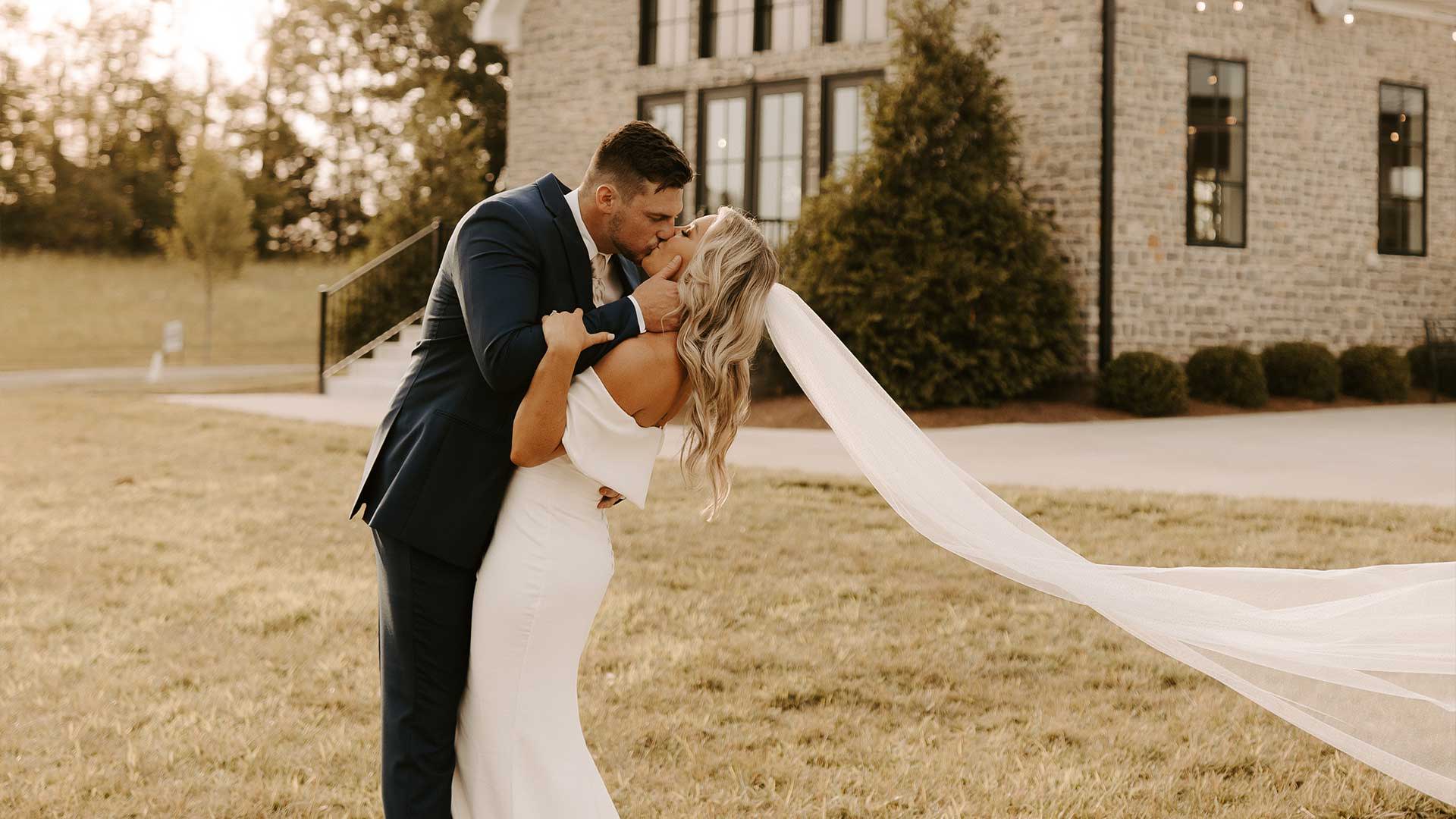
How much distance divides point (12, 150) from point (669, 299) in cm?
3881

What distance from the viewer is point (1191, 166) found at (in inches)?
581

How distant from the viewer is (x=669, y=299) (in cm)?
238

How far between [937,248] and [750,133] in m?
4.81

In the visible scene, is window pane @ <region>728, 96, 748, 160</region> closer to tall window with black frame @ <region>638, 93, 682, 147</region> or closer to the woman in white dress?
tall window with black frame @ <region>638, 93, 682, 147</region>

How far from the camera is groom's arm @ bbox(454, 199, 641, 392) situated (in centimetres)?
220

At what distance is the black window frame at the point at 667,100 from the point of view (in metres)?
17.3

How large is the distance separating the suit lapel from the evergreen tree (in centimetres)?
1038

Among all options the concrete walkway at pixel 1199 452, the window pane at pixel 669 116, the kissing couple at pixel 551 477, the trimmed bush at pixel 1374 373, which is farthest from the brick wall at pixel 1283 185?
the kissing couple at pixel 551 477

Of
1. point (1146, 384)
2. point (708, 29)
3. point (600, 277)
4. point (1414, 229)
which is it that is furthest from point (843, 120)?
point (600, 277)

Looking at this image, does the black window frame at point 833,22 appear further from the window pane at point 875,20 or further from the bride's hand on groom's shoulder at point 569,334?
the bride's hand on groom's shoulder at point 569,334

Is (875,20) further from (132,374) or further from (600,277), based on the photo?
(132,374)

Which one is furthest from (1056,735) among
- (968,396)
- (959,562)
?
(968,396)

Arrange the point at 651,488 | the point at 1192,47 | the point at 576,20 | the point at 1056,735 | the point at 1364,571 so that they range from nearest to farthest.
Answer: the point at 1364,571
the point at 1056,735
the point at 651,488
the point at 1192,47
the point at 576,20

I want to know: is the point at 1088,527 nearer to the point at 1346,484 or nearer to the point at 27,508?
the point at 1346,484
